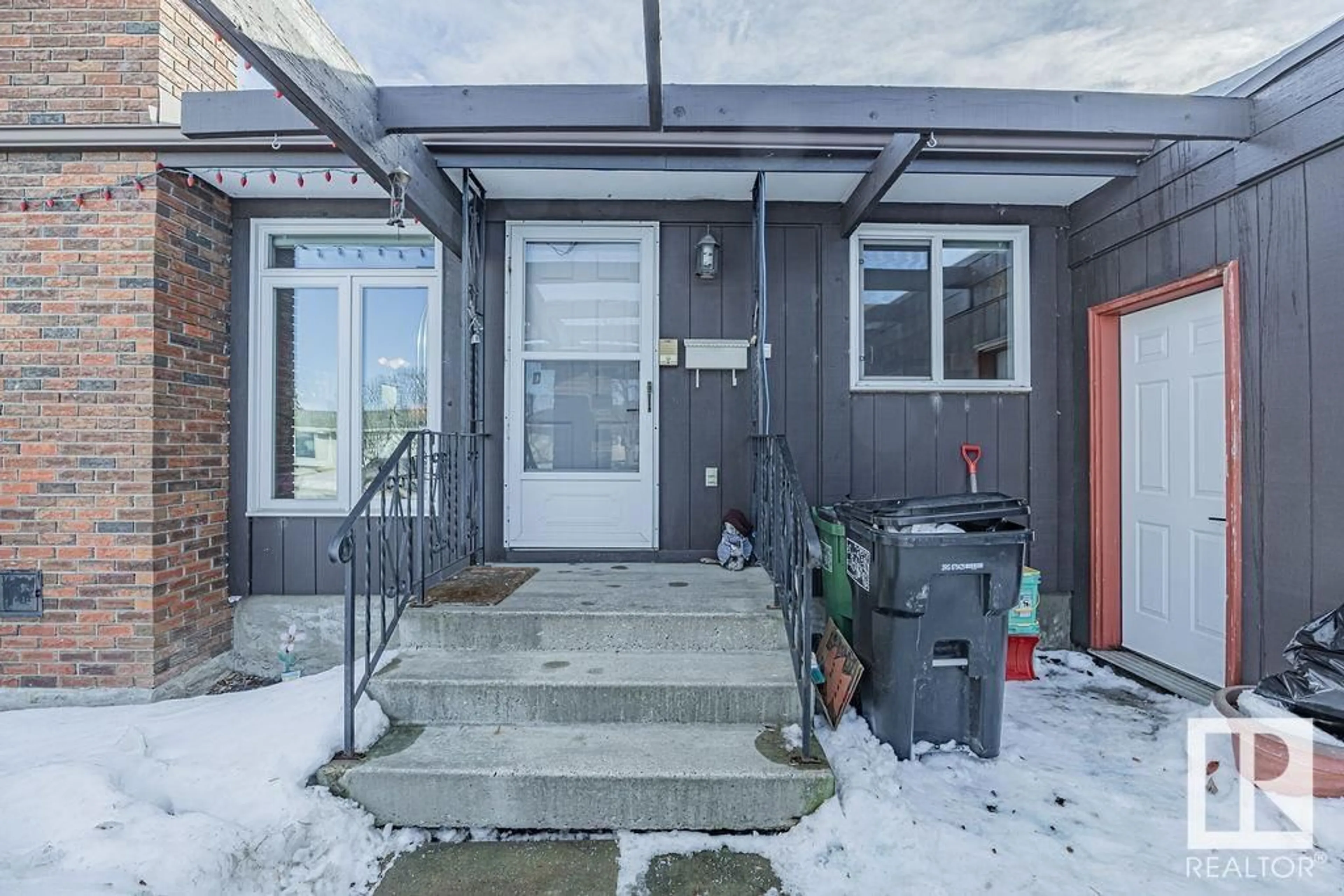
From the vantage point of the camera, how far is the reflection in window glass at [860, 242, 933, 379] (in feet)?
12.8

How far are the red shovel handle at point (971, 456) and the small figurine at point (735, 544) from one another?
1.44m

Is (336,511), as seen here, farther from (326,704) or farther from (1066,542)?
(1066,542)

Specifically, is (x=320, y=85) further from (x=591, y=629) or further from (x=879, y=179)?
(x=879, y=179)

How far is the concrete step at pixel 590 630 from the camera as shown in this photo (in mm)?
2668

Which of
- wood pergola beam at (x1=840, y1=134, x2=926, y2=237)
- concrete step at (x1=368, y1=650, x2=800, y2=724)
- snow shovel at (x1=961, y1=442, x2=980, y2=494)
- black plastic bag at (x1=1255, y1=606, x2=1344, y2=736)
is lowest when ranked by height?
concrete step at (x1=368, y1=650, x2=800, y2=724)

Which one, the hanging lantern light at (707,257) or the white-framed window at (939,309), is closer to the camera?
the hanging lantern light at (707,257)

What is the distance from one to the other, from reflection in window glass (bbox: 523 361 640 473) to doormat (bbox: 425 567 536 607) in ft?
2.27

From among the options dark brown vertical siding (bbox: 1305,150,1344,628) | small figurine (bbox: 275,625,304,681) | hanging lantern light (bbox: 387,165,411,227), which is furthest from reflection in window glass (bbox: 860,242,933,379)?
small figurine (bbox: 275,625,304,681)

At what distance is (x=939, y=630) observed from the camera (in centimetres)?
245

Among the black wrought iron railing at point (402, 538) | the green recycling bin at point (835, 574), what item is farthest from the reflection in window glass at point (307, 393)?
the green recycling bin at point (835, 574)

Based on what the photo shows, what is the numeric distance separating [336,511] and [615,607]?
2124mm

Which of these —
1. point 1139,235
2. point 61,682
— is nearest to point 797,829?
point 1139,235

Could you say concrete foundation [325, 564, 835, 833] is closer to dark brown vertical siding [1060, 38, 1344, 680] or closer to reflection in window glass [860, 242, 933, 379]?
reflection in window glass [860, 242, 933, 379]

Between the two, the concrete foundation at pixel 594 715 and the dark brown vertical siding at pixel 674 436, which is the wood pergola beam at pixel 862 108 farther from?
the concrete foundation at pixel 594 715
